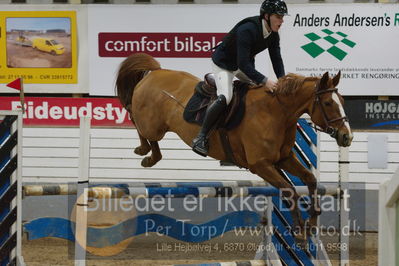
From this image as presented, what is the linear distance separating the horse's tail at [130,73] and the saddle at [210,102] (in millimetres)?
629

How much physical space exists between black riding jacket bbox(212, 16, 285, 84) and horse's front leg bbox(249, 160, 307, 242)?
1.68 feet

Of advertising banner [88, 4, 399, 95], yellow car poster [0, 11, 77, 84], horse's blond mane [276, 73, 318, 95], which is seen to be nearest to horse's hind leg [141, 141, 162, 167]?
horse's blond mane [276, 73, 318, 95]

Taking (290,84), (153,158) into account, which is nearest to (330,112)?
(290,84)

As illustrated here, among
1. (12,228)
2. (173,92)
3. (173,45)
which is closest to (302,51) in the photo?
(173,45)

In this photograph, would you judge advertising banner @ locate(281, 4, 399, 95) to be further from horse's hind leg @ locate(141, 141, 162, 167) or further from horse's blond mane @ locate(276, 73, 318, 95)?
horse's blond mane @ locate(276, 73, 318, 95)

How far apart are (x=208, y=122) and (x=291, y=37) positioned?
8.97ft

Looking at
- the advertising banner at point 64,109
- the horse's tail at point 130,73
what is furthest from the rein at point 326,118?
the advertising banner at point 64,109

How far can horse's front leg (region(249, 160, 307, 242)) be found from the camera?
12.3ft

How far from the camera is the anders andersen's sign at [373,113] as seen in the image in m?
6.55

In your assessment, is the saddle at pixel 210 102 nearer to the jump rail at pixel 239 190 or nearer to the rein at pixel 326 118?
the jump rail at pixel 239 190

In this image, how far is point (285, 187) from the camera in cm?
381

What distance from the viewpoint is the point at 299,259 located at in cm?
430

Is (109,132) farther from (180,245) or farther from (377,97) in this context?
(377,97)

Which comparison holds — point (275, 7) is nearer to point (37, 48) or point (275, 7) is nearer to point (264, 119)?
point (264, 119)
